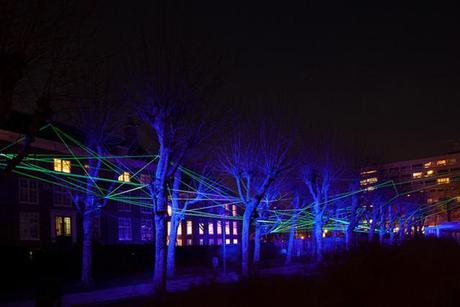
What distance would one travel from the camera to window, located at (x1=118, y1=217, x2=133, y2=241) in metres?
49.4

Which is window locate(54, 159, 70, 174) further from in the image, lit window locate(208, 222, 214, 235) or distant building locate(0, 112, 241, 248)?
lit window locate(208, 222, 214, 235)

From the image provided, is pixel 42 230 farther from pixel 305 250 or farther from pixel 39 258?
pixel 305 250

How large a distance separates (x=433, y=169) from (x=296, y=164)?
144309 mm

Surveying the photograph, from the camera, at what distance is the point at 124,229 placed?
164ft

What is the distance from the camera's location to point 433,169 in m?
176

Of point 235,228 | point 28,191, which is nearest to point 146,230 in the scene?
point 28,191

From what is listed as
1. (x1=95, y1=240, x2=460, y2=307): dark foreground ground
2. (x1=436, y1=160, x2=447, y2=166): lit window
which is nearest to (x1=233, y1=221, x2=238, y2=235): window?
(x1=95, y1=240, x2=460, y2=307): dark foreground ground

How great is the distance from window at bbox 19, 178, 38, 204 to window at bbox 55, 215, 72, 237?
278 cm

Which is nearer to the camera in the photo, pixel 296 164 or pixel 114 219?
pixel 296 164

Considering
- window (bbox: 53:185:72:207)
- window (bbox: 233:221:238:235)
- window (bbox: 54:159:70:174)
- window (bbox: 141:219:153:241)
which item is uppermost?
window (bbox: 54:159:70:174)

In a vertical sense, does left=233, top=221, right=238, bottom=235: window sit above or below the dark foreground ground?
below

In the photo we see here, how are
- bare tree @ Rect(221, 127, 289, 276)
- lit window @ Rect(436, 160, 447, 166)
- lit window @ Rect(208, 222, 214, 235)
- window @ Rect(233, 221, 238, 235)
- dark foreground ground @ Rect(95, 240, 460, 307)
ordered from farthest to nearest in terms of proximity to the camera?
lit window @ Rect(436, 160, 447, 166)
window @ Rect(233, 221, 238, 235)
lit window @ Rect(208, 222, 214, 235)
bare tree @ Rect(221, 127, 289, 276)
dark foreground ground @ Rect(95, 240, 460, 307)

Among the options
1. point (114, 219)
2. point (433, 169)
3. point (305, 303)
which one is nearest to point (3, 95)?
point (305, 303)

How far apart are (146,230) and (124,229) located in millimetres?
3895
